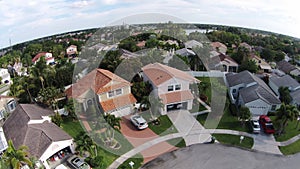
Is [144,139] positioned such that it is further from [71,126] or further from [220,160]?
[71,126]

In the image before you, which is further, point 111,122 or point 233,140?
point 233,140

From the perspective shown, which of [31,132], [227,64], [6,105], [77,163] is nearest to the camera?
[77,163]

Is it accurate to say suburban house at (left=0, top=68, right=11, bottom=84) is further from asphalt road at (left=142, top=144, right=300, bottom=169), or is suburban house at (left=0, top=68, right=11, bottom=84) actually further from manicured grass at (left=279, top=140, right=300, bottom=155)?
manicured grass at (left=279, top=140, right=300, bottom=155)

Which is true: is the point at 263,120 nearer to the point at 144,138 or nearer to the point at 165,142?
the point at 165,142

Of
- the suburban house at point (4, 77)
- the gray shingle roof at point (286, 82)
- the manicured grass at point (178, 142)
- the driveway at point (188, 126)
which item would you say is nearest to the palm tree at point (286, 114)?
the driveway at point (188, 126)

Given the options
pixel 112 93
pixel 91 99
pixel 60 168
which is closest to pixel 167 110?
pixel 112 93

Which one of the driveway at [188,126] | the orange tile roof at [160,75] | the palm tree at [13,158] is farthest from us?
the orange tile roof at [160,75]

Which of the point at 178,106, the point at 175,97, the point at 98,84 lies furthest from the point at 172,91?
the point at 98,84

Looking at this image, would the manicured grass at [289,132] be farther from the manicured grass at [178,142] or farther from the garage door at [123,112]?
the garage door at [123,112]
